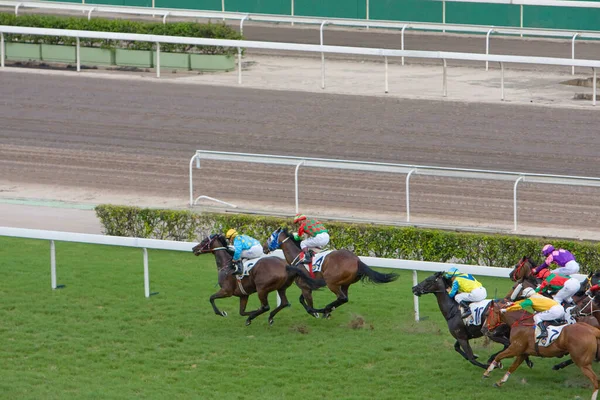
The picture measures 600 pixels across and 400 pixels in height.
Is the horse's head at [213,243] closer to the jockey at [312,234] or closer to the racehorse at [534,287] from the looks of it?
the jockey at [312,234]

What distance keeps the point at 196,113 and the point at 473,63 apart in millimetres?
5796

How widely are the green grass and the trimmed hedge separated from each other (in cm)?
71

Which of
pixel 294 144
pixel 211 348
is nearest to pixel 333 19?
pixel 294 144

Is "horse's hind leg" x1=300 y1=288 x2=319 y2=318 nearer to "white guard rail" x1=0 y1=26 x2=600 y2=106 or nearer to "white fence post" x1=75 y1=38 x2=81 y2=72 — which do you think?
"white guard rail" x1=0 y1=26 x2=600 y2=106

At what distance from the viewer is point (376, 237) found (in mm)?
12820

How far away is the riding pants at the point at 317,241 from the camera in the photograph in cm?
1048

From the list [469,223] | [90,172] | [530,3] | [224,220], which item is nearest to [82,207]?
[90,172]

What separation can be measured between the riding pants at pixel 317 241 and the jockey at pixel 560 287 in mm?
2234

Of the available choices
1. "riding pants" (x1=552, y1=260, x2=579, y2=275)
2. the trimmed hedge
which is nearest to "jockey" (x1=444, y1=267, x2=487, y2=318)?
"riding pants" (x1=552, y1=260, x2=579, y2=275)

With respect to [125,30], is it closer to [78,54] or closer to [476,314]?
[78,54]

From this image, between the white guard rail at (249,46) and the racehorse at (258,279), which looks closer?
the racehorse at (258,279)

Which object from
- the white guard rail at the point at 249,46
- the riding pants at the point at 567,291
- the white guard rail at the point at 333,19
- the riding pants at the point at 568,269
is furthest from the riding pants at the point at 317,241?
the white guard rail at the point at 333,19

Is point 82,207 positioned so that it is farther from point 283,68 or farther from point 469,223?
point 283,68

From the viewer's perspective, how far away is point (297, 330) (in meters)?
9.74
